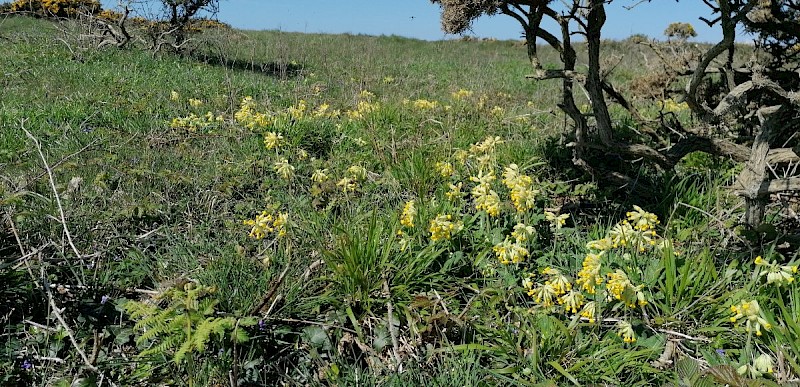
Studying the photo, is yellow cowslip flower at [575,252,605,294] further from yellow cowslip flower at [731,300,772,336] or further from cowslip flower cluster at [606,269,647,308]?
yellow cowslip flower at [731,300,772,336]

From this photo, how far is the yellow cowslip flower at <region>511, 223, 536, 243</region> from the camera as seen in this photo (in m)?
2.81

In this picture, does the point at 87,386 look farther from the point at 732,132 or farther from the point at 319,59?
the point at 319,59

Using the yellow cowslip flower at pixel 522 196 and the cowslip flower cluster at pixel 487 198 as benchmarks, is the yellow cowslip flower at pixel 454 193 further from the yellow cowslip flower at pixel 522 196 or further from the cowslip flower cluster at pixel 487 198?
the yellow cowslip flower at pixel 522 196

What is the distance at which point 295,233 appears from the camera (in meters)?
3.37

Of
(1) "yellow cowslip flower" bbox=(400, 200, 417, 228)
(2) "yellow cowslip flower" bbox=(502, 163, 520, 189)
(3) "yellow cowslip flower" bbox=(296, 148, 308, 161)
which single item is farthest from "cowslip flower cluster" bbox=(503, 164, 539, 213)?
(3) "yellow cowslip flower" bbox=(296, 148, 308, 161)

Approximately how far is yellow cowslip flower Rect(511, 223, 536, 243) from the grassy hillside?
19 mm

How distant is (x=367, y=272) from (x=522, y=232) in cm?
80

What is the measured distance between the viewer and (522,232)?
2.86 meters

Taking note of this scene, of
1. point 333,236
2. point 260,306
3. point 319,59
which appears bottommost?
point 260,306

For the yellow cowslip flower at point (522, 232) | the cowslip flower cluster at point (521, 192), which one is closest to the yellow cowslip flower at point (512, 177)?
the cowslip flower cluster at point (521, 192)

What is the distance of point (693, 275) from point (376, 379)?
1574mm

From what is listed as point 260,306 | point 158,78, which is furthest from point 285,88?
point 260,306

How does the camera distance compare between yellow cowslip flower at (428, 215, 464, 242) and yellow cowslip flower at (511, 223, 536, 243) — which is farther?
yellow cowslip flower at (428, 215, 464, 242)

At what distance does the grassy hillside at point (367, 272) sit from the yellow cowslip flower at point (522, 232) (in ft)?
0.06
